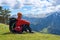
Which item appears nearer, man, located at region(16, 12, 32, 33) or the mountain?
man, located at region(16, 12, 32, 33)

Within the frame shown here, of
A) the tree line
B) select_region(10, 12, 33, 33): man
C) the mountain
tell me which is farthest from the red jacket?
the tree line

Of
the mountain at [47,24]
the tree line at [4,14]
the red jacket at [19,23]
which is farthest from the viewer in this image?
the tree line at [4,14]

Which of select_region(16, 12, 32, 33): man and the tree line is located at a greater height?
the tree line

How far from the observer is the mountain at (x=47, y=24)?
8.71 meters

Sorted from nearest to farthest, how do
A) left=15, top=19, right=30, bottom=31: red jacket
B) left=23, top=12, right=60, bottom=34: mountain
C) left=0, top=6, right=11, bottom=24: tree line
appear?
left=15, top=19, right=30, bottom=31: red jacket < left=23, top=12, right=60, bottom=34: mountain < left=0, top=6, right=11, bottom=24: tree line

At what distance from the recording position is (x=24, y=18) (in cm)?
880

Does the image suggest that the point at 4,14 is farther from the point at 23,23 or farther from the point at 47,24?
the point at 47,24

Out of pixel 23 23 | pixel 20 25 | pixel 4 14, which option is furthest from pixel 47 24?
pixel 4 14

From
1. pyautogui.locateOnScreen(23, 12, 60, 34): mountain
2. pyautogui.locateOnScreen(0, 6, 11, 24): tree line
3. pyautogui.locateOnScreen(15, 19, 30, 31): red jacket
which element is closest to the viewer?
pyautogui.locateOnScreen(15, 19, 30, 31): red jacket

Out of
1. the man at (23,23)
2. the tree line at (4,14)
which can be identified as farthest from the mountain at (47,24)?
the tree line at (4,14)

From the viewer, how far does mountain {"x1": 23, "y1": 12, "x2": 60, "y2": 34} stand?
28.6 ft

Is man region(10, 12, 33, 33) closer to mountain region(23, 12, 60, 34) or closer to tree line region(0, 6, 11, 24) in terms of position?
mountain region(23, 12, 60, 34)

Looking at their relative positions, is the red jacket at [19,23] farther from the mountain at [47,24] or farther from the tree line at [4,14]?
the tree line at [4,14]

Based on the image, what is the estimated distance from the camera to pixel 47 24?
888cm
